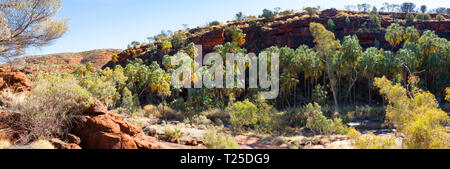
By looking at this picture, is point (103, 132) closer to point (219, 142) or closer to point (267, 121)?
point (219, 142)

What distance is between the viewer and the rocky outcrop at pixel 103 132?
813 cm

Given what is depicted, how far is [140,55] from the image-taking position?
5575 cm

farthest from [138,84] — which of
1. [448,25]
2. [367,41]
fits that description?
[448,25]

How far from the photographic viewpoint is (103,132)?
8227 millimetres

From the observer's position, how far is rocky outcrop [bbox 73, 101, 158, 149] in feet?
26.7

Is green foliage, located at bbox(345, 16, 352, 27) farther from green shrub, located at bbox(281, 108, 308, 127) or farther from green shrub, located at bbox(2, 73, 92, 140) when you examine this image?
green shrub, located at bbox(2, 73, 92, 140)

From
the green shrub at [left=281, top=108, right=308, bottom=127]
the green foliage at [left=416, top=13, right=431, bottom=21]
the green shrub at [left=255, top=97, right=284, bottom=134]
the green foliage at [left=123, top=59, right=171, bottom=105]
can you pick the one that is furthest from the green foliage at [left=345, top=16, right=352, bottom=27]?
the green foliage at [left=123, top=59, right=171, bottom=105]

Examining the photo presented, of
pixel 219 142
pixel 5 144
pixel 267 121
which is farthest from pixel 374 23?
pixel 5 144

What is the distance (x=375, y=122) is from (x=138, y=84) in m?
30.2

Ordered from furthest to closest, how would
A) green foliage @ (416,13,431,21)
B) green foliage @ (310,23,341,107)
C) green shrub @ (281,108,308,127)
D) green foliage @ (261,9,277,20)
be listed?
1. green foliage @ (261,9,277,20)
2. green foliage @ (416,13,431,21)
3. green foliage @ (310,23,341,107)
4. green shrub @ (281,108,308,127)
